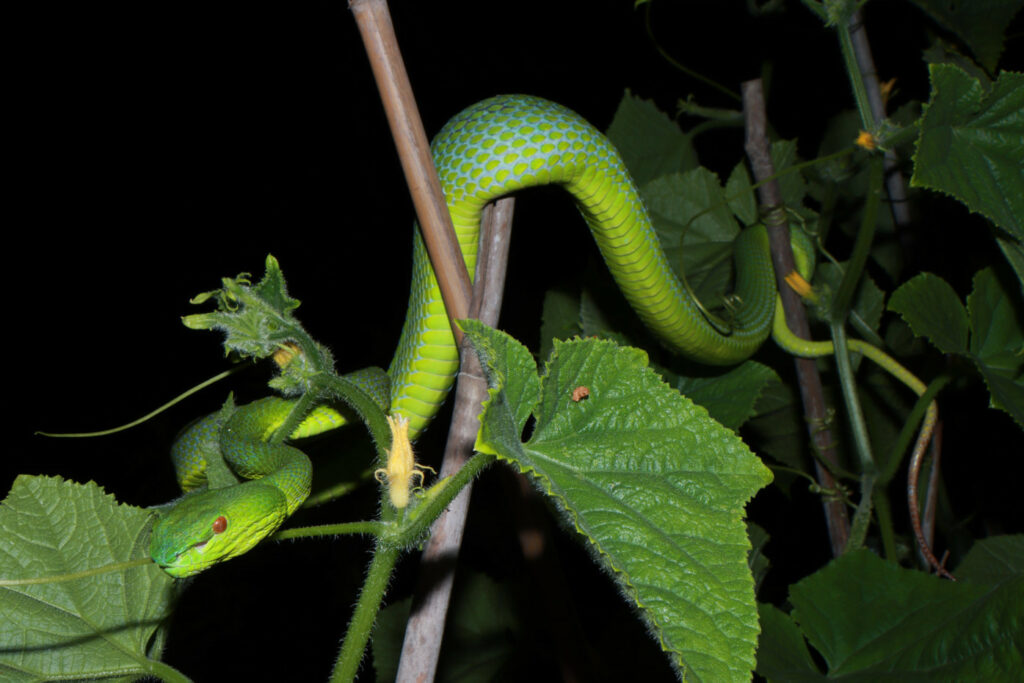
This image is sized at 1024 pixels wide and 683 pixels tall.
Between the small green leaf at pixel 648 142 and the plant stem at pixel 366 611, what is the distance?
5.59 ft

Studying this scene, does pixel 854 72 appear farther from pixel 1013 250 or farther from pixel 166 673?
pixel 166 673

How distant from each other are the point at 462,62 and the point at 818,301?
181cm

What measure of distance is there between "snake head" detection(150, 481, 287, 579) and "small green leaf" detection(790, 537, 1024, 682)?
3.22 ft

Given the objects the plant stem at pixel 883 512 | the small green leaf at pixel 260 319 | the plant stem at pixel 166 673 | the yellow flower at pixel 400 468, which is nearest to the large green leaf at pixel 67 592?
the plant stem at pixel 166 673

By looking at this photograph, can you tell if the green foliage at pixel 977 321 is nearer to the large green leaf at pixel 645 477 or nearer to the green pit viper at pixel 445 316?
the green pit viper at pixel 445 316

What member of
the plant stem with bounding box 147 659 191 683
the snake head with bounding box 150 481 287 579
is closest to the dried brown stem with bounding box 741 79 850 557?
the snake head with bounding box 150 481 287 579

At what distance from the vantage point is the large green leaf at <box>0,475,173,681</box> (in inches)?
32.6

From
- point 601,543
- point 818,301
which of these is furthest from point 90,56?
point 601,543

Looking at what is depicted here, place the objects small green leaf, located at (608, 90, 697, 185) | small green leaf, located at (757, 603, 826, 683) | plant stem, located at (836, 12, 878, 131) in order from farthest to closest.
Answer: small green leaf, located at (608, 90, 697, 185) → plant stem, located at (836, 12, 878, 131) → small green leaf, located at (757, 603, 826, 683)

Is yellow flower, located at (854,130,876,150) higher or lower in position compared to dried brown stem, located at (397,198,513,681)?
higher

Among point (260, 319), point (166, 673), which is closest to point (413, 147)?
point (260, 319)

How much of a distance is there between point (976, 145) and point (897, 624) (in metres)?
0.84

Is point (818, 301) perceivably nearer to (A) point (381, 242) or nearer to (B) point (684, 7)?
(B) point (684, 7)

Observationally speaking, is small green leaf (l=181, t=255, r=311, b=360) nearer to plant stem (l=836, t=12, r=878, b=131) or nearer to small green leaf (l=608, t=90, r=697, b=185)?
plant stem (l=836, t=12, r=878, b=131)
